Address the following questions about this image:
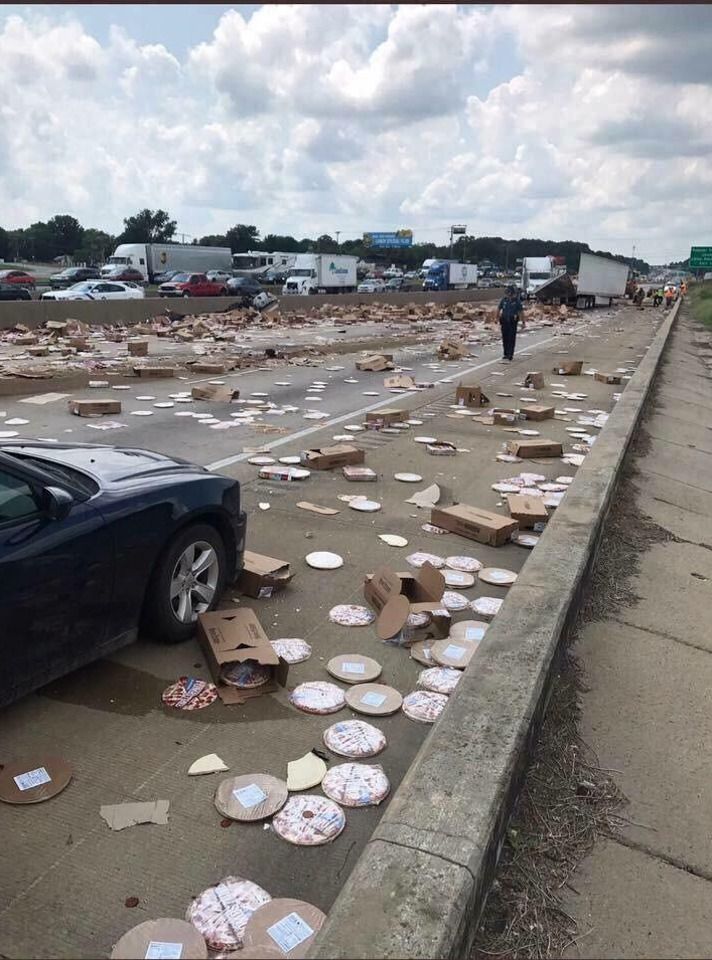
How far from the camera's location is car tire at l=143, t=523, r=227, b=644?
156 inches

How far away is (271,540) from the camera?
19.6 feet

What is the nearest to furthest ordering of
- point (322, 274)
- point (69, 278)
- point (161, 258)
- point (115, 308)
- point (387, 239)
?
point (115, 308)
point (69, 278)
point (161, 258)
point (322, 274)
point (387, 239)

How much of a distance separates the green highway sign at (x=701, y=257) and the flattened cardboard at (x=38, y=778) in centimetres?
8385

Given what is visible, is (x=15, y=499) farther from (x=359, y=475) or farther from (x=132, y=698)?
(x=359, y=475)

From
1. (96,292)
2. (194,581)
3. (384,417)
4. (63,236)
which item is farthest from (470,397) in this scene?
(63,236)

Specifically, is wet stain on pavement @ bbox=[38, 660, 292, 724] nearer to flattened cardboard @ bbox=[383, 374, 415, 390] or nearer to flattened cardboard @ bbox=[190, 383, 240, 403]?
flattened cardboard @ bbox=[190, 383, 240, 403]

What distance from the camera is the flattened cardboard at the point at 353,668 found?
3.97 m

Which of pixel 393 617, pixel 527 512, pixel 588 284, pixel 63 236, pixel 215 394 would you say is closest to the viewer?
pixel 393 617

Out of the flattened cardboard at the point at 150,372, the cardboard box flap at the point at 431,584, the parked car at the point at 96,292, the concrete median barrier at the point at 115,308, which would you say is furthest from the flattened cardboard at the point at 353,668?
the parked car at the point at 96,292

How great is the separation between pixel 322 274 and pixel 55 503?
5609cm

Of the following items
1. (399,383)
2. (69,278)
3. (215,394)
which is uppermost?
(69,278)

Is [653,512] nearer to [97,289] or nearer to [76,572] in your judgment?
[76,572]

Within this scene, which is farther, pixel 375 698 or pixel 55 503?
pixel 375 698

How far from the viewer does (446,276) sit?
7244 cm
